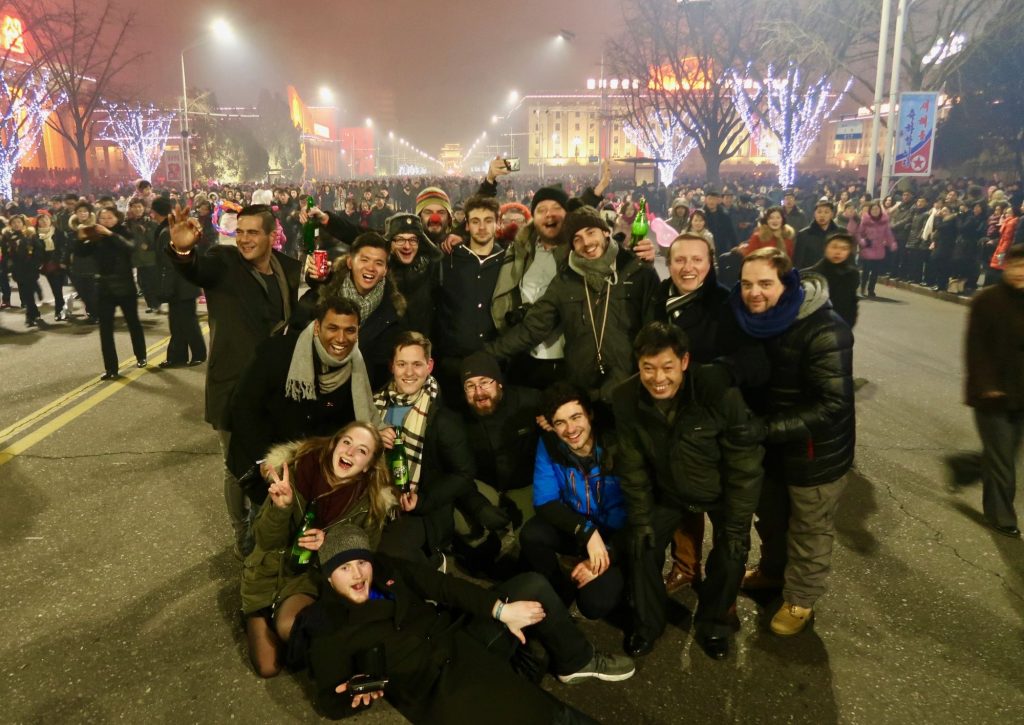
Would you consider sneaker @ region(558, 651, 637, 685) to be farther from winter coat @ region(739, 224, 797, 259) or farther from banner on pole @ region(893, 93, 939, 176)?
banner on pole @ region(893, 93, 939, 176)

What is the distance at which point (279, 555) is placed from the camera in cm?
338

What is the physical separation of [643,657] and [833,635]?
941 mm

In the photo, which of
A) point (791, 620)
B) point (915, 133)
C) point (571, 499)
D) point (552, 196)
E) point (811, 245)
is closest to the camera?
point (791, 620)

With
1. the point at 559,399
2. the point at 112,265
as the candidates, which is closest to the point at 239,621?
the point at 559,399

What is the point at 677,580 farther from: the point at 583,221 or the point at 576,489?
the point at 583,221

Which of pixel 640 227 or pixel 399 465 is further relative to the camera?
pixel 640 227

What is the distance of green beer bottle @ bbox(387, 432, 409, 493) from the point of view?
3848mm

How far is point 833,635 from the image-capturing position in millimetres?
3596

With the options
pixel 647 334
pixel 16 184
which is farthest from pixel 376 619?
pixel 16 184

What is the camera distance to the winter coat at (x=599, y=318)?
422cm

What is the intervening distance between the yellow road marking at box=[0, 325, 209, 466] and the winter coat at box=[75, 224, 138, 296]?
3.20ft

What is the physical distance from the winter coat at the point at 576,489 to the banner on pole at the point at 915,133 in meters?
17.2

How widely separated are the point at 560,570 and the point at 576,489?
1.45ft

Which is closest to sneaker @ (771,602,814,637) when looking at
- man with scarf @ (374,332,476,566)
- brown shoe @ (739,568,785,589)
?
brown shoe @ (739,568,785,589)
